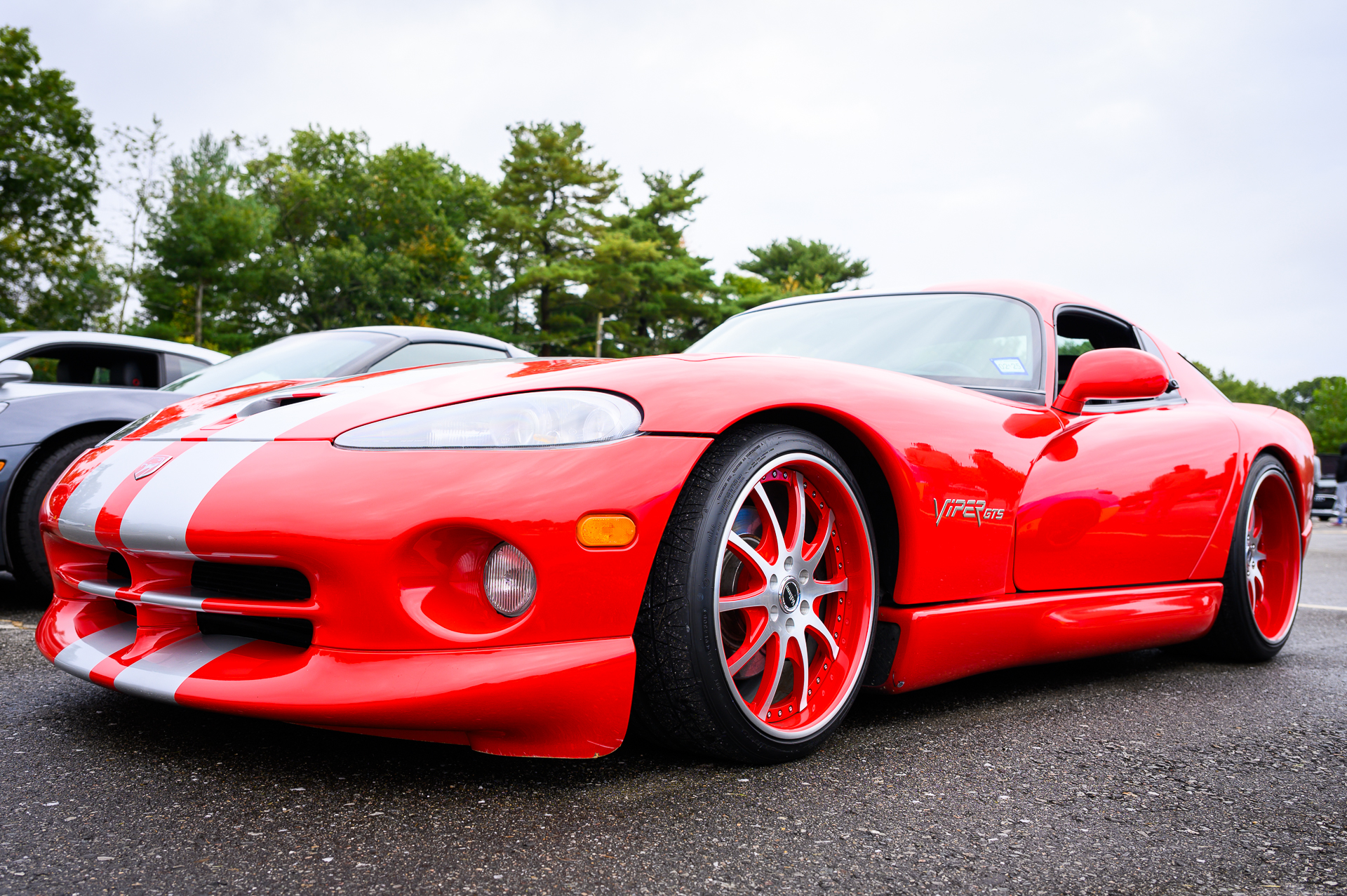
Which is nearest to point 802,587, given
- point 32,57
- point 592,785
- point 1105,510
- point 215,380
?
point 592,785

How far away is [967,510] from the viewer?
222 centimetres

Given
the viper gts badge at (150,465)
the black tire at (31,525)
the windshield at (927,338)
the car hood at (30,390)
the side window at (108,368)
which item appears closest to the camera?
the viper gts badge at (150,465)

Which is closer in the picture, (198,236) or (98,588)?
(98,588)

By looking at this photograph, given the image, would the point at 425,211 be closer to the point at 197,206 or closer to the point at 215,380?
the point at 197,206

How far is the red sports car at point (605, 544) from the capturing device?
1.63 m

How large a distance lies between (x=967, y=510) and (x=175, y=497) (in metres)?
1.64

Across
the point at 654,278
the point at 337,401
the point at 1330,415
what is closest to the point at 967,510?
the point at 337,401

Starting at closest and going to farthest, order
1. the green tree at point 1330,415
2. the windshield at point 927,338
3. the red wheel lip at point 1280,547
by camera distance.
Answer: the windshield at point 927,338, the red wheel lip at point 1280,547, the green tree at point 1330,415

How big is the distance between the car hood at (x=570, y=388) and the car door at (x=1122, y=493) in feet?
1.24

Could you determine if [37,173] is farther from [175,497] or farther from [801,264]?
[801,264]

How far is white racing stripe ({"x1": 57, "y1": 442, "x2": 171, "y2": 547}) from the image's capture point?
76.5 inches

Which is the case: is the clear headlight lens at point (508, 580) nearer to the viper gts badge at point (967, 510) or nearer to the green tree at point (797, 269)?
the viper gts badge at point (967, 510)

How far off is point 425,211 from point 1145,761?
34.3 m

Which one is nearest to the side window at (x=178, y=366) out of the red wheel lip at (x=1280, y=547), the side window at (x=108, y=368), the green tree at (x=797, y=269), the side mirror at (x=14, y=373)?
the side window at (x=108, y=368)
